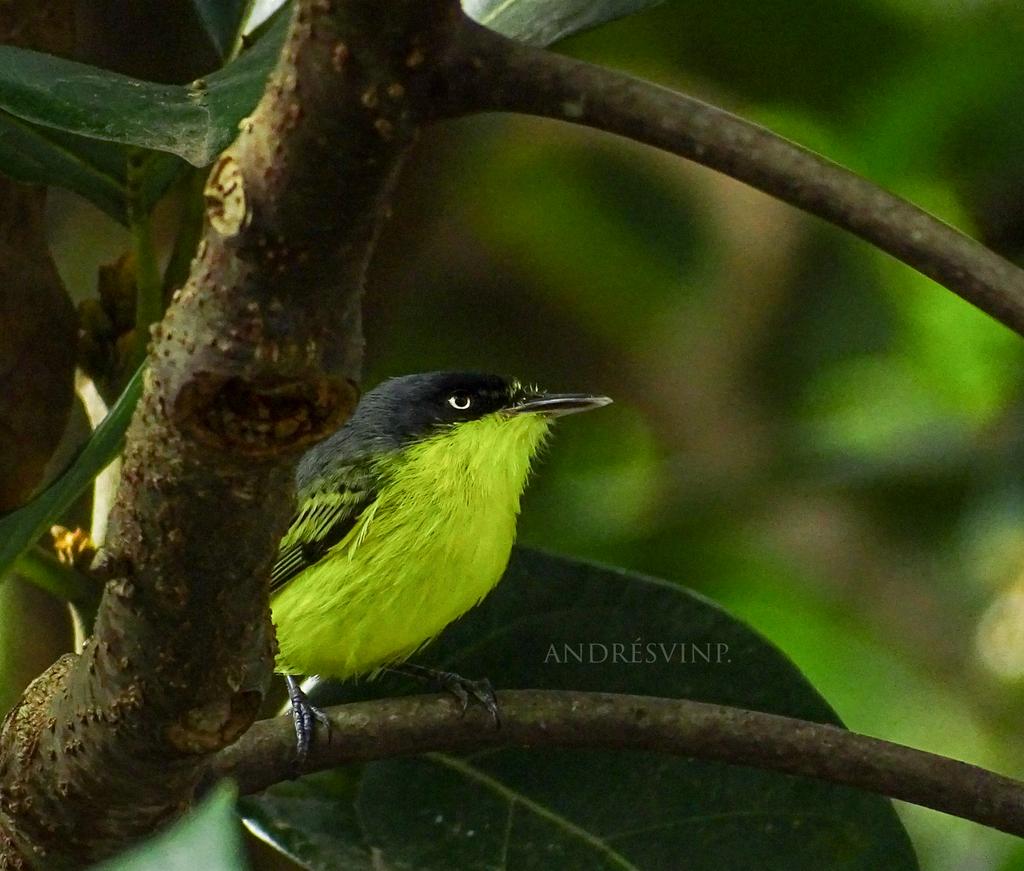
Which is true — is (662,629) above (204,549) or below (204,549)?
below

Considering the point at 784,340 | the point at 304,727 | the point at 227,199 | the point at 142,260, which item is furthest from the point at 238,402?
the point at 784,340

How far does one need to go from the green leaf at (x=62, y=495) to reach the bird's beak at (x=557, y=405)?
1.12 m

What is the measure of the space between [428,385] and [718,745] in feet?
3.98

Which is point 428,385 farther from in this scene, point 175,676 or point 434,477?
point 175,676

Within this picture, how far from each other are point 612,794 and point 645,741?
1.13 feet

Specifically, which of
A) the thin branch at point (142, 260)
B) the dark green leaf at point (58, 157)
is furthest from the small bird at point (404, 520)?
the dark green leaf at point (58, 157)

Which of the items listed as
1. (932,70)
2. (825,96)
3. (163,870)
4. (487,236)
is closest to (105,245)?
(487,236)

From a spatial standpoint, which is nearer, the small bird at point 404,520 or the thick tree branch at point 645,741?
the thick tree branch at point 645,741

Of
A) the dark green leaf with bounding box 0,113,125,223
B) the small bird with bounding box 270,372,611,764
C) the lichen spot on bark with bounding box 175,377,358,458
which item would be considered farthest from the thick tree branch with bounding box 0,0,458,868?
the small bird with bounding box 270,372,611,764

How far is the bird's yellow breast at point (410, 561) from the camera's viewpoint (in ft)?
7.07

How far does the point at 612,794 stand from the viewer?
176 cm

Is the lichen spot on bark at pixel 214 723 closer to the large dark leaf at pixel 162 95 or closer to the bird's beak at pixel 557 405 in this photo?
the large dark leaf at pixel 162 95

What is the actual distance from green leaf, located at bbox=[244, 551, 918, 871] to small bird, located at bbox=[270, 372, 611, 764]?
0.19m

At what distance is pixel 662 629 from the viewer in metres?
1.74
